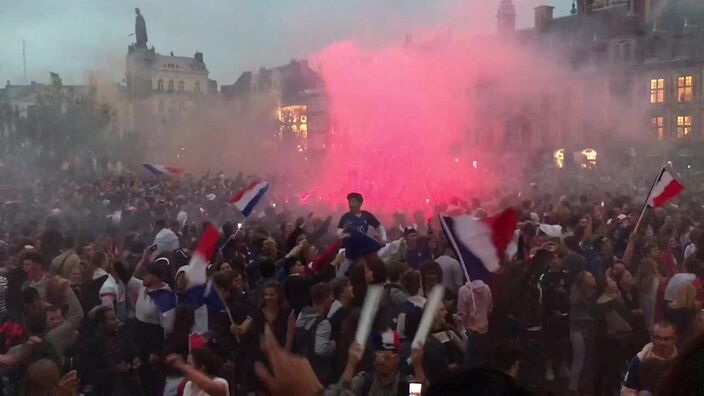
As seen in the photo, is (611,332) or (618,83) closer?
(611,332)

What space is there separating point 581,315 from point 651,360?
2.58m

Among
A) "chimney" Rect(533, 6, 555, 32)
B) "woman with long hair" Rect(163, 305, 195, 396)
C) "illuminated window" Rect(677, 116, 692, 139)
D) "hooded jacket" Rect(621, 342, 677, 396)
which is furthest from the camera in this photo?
"chimney" Rect(533, 6, 555, 32)

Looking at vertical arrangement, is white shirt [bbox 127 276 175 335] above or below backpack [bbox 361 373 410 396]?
above

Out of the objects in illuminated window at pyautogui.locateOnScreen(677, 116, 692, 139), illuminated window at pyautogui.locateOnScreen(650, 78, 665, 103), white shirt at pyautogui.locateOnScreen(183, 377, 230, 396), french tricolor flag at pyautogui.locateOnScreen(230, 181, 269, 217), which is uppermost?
illuminated window at pyautogui.locateOnScreen(650, 78, 665, 103)

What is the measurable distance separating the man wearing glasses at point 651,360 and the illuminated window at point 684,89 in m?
40.8

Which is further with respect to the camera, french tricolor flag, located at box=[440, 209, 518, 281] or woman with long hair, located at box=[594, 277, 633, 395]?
woman with long hair, located at box=[594, 277, 633, 395]

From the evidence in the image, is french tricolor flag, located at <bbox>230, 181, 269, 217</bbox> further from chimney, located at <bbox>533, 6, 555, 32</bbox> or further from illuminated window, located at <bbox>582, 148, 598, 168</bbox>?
chimney, located at <bbox>533, 6, 555, 32</bbox>

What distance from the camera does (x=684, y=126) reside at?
4175 cm

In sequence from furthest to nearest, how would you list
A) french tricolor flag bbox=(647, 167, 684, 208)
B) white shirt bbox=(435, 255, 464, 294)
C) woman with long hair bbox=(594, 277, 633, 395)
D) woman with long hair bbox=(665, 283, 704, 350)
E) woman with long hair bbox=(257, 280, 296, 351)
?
french tricolor flag bbox=(647, 167, 684, 208)
white shirt bbox=(435, 255, 464, 294)
woman with long hair bbox=(594, 277, 633, 395)
woman with long hair bbox=(665, 283, 704, 350)
woman with long hair bbox=(257, 280, 296, 351)

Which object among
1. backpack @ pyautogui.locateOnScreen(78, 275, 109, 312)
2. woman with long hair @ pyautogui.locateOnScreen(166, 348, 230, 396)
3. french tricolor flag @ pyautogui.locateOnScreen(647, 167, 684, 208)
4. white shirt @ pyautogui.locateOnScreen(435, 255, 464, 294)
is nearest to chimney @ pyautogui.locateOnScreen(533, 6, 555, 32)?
french tricolor flag @ pyautogui.locateOnScreen(647, 167, 684, 208)

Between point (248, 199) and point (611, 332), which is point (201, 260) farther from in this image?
point (248, 199)

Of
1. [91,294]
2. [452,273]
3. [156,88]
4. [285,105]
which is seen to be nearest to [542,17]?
[285,105]

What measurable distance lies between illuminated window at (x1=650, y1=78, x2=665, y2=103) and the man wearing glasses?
4129 centimetres

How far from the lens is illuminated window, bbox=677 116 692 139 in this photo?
41.6 meters
